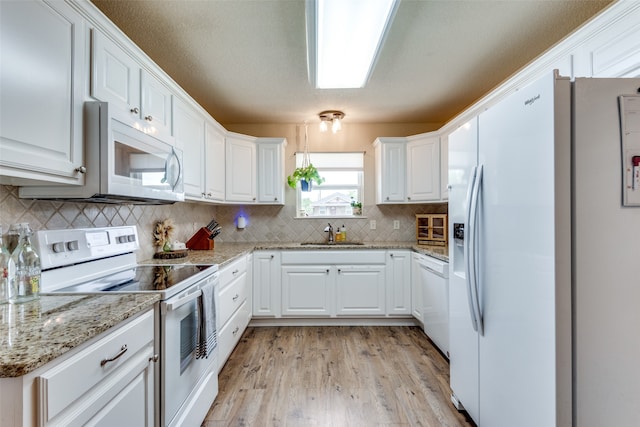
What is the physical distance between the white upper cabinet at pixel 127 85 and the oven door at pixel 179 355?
0.96m

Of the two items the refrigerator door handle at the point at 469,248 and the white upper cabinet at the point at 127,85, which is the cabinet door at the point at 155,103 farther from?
the refrigerator door handle at the point at 469,248

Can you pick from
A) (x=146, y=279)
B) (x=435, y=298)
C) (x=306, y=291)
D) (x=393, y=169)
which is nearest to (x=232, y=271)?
(x=146, y=279)

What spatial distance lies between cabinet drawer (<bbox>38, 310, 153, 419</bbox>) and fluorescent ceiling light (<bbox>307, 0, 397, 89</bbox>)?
5.53ft

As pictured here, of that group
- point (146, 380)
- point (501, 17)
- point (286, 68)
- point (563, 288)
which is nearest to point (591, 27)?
point (501, 17)

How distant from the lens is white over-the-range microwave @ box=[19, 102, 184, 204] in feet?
4.27

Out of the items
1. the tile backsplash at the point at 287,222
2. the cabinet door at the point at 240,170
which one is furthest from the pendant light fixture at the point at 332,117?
the tile backsplash at the point at 287,222

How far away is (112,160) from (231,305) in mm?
1434

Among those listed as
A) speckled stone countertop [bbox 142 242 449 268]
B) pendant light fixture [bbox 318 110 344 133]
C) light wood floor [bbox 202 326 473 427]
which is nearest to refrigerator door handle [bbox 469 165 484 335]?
light wood floor [bbox 202 326 473 427]

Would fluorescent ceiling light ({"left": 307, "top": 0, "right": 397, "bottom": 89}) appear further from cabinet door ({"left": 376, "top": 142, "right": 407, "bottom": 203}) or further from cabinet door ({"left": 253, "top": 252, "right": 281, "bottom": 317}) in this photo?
cabinet door ({"left": 253, "top": 252, "right": 281, "bottom": 317})

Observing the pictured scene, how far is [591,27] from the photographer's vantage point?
1.47 metres

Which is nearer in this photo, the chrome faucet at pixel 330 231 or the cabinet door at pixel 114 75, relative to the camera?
the cabinet door at pixel 114 75

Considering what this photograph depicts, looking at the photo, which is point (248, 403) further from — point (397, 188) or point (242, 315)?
point (397, 188)

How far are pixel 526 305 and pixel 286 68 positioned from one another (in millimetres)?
2186

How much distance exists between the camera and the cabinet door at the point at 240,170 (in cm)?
318
